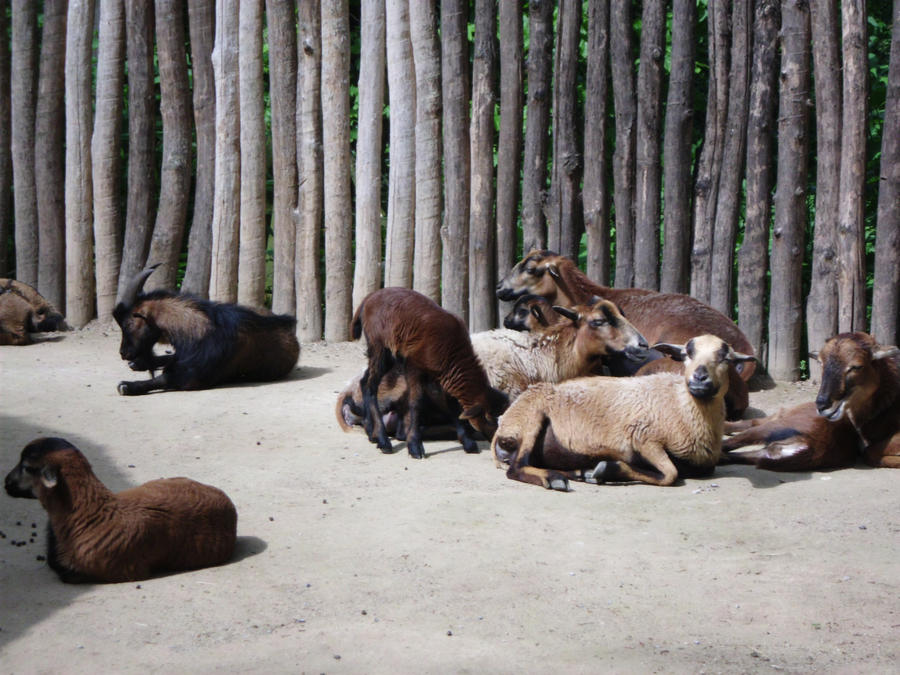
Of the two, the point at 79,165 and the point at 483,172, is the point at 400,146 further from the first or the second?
the point at 79,165

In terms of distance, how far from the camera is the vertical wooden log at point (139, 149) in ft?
36.6

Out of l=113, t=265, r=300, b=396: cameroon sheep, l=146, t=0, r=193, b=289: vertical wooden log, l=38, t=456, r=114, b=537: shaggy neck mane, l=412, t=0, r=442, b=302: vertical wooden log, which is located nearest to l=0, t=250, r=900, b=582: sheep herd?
l=38, t=456, r=114, b=537: shaggy neck mane

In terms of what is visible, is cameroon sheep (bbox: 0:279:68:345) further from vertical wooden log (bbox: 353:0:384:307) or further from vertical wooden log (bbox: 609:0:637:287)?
vertical wooden log (bbox: 609:0:637:287)

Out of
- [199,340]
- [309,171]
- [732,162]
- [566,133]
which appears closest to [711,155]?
[732,162]

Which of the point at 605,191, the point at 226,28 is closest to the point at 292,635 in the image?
the point at 605,191

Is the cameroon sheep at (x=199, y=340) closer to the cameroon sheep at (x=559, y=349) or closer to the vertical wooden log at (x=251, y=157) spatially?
the vertical wooden log at (x=251, y=157)

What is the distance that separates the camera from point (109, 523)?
4484mm

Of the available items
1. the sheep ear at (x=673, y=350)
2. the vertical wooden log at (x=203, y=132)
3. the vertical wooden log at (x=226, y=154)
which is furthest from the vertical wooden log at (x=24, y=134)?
the sheep ear at (x=673, y=350)

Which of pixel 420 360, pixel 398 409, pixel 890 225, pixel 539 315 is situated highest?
pixel 890 225

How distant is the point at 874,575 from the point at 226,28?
819 cm

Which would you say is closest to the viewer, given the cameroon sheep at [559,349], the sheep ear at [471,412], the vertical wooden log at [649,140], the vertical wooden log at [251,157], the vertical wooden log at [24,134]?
the sheep ear at [471,412]

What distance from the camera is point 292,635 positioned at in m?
3.91

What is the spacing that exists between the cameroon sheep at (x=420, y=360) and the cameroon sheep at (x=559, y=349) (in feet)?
1.03

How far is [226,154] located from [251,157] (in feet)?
0.86
